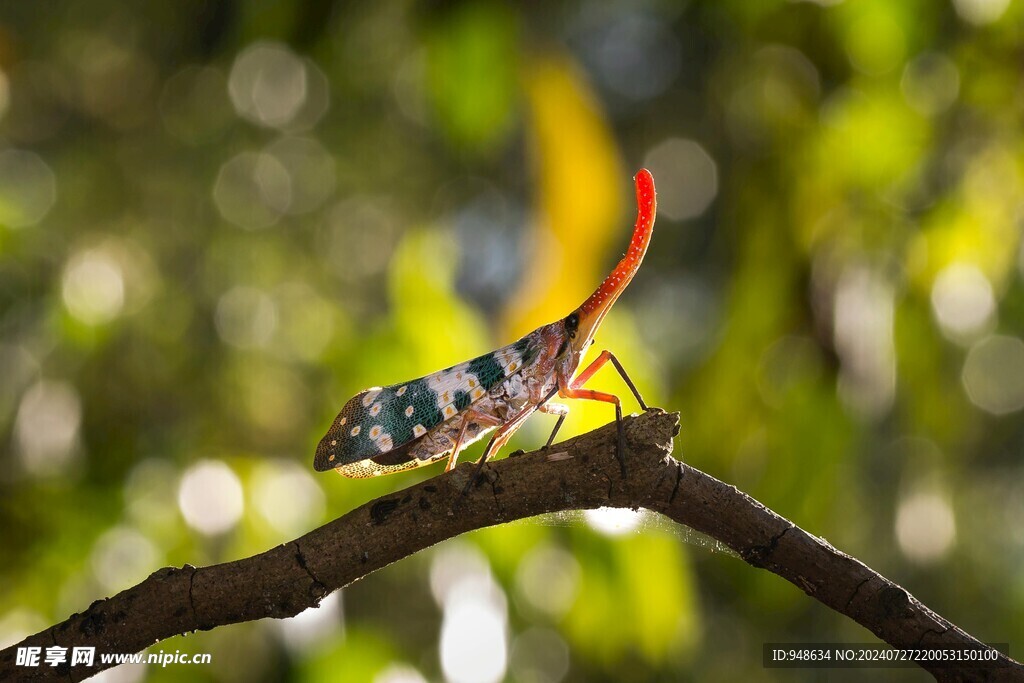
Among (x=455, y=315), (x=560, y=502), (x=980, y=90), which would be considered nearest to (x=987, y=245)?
(x=980, y=90)

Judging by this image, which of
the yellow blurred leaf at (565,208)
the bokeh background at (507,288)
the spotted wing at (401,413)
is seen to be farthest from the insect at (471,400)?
the yellow blurred leaf at (565,208)

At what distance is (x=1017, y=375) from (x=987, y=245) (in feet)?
4.56

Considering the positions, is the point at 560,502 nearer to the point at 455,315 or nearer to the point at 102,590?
the point at 455,315

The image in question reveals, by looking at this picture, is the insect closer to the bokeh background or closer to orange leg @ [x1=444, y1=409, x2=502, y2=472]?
orange leg @ [x1=444, y1=409, x2=502, y2=472]

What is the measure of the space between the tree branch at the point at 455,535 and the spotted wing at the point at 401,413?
10.4 inches

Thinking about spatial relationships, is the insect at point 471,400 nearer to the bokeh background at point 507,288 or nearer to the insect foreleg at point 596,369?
the insect foreleg at point 596,369

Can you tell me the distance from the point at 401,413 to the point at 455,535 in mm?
342

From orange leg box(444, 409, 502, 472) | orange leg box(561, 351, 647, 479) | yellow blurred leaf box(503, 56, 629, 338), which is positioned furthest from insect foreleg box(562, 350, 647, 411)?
yellow blurred leaf box(503, 56, 629, 338)

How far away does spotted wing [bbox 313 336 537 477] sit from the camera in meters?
1.28

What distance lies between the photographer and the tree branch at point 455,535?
970 mm

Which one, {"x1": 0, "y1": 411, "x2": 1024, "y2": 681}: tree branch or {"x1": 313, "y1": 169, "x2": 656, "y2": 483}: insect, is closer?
{"x1": 0, "y1": 411, "x2": 1024, "y2": 681}: tree branch

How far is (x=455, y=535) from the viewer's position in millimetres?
1007

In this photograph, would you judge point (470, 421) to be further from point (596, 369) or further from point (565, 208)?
point (565, 208)

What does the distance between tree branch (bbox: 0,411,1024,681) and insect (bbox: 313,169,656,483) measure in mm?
270
